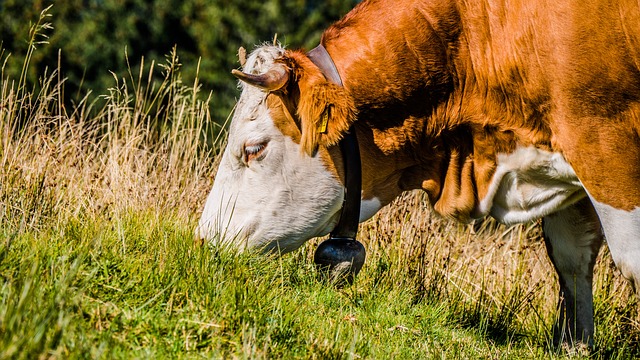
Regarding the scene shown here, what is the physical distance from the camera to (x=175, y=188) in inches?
241

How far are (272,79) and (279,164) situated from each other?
1.68 feet

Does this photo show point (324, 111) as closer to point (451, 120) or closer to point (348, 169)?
point (348, 169)

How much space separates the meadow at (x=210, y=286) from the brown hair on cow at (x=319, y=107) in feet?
2.36

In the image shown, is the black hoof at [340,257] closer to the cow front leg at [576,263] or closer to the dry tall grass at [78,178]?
the dry tall grass at [78,178]

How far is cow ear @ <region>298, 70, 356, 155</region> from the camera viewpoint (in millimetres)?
4199

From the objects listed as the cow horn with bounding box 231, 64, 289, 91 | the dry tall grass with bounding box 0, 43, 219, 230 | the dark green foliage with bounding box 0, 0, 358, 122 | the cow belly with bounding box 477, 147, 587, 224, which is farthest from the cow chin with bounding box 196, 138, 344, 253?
the dark green foliage with bounding box 0, 0, 358, 122

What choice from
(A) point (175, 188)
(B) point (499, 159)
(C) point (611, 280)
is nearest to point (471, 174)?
(B) point (499, 159)

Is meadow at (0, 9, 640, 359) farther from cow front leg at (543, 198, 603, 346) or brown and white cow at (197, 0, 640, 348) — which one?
brown and white cow at (197, 0, 640, 348)

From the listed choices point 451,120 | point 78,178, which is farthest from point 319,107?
point 78,178

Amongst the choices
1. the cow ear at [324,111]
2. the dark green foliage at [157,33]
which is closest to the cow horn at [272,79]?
the cow ear at [324,111]

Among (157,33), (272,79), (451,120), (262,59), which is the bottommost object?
(451,120)

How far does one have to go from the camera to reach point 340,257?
4.43 m

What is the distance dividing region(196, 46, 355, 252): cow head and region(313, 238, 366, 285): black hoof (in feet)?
0.51

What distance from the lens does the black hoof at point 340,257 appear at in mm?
4434
